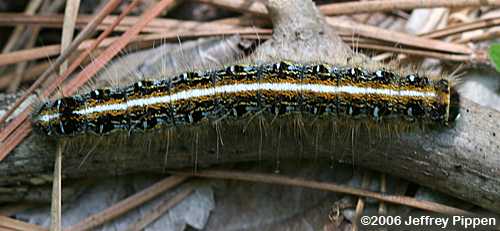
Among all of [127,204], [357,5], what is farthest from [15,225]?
[357,5]

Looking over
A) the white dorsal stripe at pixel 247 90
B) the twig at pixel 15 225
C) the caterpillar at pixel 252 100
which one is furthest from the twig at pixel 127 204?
the white dorsal stripe at pixel 247 90

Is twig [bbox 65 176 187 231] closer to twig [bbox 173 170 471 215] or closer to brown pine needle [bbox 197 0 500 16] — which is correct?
twig [bbox 173 170 471 215]

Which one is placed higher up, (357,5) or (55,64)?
(357,5)

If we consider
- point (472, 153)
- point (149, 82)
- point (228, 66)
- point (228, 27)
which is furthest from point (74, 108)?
point (472, 153)

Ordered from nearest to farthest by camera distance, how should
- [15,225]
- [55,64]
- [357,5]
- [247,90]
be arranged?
[247,90], [55,64], [15,225], [357,5]

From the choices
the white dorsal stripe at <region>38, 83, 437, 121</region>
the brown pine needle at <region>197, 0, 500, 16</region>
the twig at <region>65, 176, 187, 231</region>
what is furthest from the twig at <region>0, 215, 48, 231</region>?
the brown pine needle at <region>197, 0, 500, 16</region>

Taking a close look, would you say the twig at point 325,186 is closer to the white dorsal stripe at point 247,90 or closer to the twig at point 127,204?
the twig at point 127,204

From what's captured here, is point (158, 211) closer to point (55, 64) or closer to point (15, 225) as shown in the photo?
point (15, 225)

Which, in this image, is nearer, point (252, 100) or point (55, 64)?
point (252, 100)
